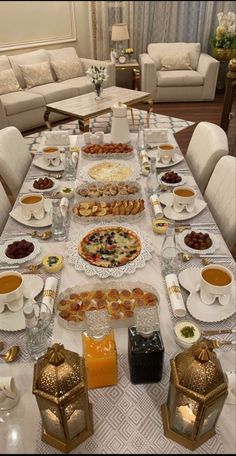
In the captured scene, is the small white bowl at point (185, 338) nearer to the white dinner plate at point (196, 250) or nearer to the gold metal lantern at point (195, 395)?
the gold metal lantern at point (195, 395)

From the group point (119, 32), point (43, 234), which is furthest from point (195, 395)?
point (119, 32)

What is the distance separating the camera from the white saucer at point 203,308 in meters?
1.23

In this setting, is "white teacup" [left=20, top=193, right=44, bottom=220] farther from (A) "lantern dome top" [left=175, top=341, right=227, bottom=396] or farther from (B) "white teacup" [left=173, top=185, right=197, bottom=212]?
(A) "lantern dome top" [left=175, top=341, right=227, bottom=396]

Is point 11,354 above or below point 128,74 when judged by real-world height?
above

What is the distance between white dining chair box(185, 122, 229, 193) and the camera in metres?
2.14

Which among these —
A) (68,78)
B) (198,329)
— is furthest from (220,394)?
(68,78)

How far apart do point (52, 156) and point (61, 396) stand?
→ 1685 mm

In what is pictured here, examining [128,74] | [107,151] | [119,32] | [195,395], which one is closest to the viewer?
[195,395]

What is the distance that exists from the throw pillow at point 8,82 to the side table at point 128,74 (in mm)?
1924

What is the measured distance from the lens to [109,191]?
1.93 metres

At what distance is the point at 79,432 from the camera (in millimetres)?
927

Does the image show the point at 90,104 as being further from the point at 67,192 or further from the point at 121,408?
the point at 121,408

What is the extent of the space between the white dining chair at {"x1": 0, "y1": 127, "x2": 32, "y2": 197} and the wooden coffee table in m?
2.03

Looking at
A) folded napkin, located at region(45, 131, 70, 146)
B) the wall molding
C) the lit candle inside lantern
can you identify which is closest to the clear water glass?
the lit candle inside lantern
